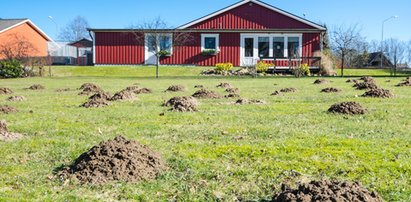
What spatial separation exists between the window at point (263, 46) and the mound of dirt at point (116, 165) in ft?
105

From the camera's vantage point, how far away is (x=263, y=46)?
1406 inches

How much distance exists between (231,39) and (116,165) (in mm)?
→ 32513

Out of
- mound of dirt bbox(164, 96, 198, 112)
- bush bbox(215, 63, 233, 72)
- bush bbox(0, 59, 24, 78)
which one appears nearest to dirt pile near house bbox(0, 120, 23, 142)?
mound of dirt bbox(164, 96, 198, 112)

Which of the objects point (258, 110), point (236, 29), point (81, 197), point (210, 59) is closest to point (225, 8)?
point (236, 29)

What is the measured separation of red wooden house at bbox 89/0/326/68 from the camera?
35250 millimetres

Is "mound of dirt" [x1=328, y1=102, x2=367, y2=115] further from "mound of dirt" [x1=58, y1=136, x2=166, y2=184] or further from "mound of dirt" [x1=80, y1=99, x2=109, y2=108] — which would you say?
"mound of dirt" [x1=80, y1=99, x2=109, y2=108]

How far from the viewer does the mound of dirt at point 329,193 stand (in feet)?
9.28

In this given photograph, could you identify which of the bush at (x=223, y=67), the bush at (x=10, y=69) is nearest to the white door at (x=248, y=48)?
the bush at (x=223, y=67)

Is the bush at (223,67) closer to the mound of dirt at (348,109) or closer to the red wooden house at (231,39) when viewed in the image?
the red wooden house at (231,39)

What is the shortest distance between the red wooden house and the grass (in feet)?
90.3

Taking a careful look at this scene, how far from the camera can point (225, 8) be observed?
36.4 metres

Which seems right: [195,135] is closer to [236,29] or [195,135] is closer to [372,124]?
[372,124]

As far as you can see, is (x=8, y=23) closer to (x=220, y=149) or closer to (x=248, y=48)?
(x=248, y=48)

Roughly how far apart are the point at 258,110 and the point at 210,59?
27988 mm
